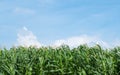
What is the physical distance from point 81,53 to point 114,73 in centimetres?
129

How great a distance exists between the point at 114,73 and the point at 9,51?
3714 millimetres

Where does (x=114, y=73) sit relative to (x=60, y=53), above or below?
below

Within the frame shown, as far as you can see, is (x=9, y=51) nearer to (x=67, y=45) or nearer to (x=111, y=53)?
(x=67, y=45)

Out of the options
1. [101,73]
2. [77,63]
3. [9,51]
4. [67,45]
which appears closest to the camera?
[101,73]

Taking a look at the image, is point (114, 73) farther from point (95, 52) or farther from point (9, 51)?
point (9, 51)

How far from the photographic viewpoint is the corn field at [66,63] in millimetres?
10727

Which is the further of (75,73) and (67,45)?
(67,45)

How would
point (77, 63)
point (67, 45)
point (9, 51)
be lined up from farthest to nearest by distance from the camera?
point (67, 45), point (9, 51), point (77, 63)

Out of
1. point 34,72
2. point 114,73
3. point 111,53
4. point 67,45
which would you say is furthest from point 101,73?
point 67,45

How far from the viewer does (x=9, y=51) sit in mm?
13109

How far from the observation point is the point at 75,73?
1107 centimetres

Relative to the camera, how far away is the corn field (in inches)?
422

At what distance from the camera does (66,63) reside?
37.1ft

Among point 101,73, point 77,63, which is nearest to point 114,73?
point 101,73
